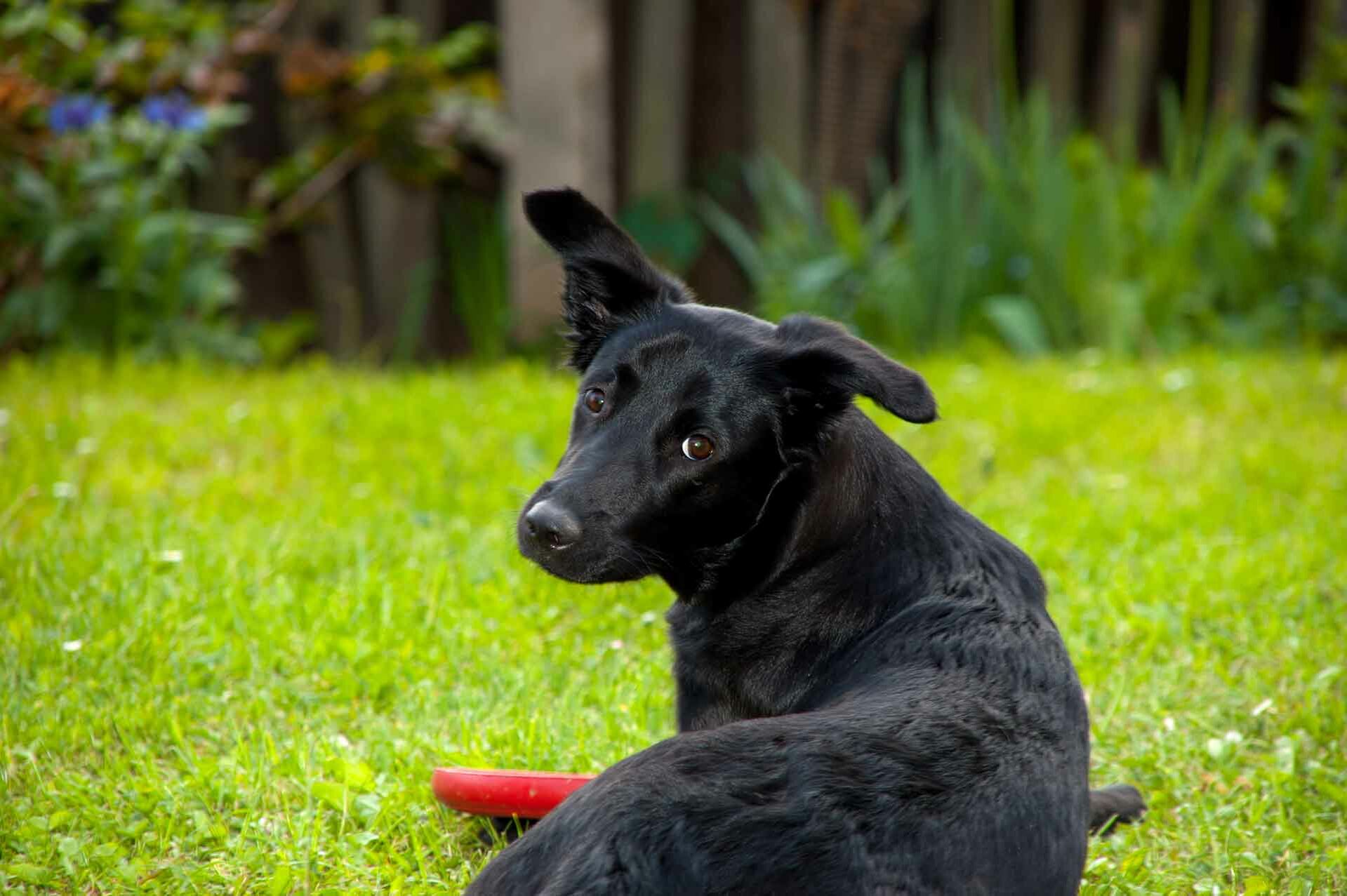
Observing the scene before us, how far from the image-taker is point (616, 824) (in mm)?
1713

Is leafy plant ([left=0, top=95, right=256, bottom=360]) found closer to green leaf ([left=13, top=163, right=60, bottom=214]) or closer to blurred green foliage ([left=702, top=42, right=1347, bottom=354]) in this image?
green leaf ([left=13, top=163, right=60, bottom=214])

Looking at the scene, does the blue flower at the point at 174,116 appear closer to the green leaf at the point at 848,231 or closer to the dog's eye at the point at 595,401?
the green leaf at the point at 848,231

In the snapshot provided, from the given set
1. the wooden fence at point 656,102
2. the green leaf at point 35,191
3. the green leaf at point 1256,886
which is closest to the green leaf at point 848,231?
the wooden fence at point 656,102

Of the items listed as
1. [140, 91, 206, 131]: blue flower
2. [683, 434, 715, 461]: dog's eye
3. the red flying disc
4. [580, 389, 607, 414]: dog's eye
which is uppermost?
[140, 91, 206, 131]: blue flower

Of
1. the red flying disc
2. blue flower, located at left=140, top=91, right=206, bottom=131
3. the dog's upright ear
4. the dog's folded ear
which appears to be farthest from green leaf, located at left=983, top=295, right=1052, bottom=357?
the red flying disc

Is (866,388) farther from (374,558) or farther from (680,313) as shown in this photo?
(374,558)

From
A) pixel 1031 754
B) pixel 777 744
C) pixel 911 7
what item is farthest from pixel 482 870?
pixel 911 7

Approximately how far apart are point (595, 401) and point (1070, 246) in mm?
4517

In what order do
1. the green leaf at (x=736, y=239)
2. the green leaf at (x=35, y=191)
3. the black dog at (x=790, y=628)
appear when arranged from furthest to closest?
1. the green leaf at (x=736, y=239)
2. the green leaf at (x=35, y=191)
3. the black dog at (x=790, y=628)

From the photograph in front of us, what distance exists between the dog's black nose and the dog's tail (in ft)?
3.93

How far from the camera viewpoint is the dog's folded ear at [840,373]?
201 cm

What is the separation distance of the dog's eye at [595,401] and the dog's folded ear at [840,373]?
0.34 m

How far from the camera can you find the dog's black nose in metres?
2.17

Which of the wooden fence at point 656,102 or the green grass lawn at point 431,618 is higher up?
the wooden fence at point 656,102
